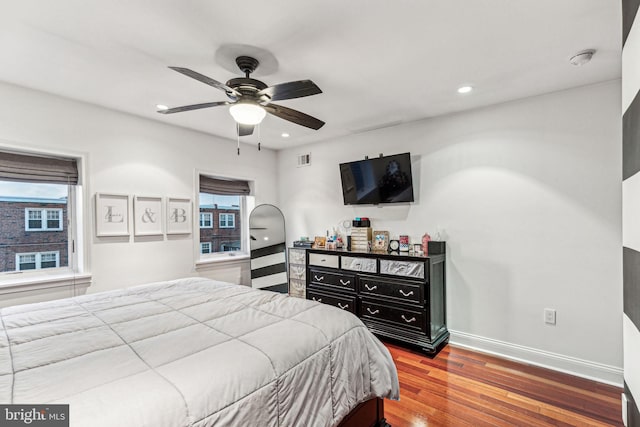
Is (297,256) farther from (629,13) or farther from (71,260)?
(629,13)

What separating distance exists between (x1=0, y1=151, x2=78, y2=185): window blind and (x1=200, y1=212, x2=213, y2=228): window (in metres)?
1.41

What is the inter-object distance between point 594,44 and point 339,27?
172 centimetres

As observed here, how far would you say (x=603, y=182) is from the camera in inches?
98.6

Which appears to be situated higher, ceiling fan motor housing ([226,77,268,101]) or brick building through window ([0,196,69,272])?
ceiling fan motor housing ([226,77,268,101])

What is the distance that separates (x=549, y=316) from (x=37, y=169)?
4840mm

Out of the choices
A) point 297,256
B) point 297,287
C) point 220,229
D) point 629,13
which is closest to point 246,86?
point 629,13

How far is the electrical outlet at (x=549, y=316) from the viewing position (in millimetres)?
2713

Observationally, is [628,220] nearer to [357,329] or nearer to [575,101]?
[357,329]

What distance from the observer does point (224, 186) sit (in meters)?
4.21

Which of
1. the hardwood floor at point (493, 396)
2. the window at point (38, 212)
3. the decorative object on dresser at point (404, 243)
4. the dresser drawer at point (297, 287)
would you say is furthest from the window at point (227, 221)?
the hardwood floor at point (493, 396)

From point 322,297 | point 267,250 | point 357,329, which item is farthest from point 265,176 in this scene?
point 357,329

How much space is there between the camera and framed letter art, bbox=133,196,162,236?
325cm

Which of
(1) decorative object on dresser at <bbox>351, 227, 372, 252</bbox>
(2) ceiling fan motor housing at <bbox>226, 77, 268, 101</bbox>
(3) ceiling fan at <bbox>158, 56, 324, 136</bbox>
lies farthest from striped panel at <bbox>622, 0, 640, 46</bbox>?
(1) decorative object on dresser at <bbox>351, 227, 372, 252</bbox>

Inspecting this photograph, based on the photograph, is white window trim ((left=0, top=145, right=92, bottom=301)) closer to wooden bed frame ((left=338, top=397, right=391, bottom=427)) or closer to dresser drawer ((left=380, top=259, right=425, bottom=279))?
wooden bed frame ((left=338, top=397, right=391, bottom=427))
